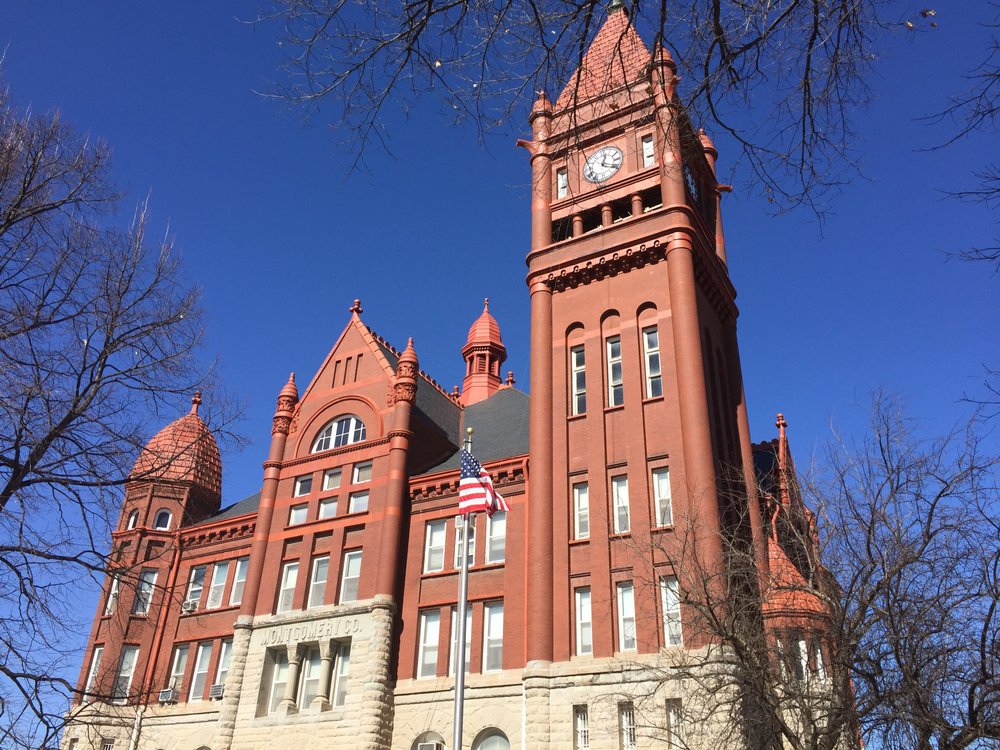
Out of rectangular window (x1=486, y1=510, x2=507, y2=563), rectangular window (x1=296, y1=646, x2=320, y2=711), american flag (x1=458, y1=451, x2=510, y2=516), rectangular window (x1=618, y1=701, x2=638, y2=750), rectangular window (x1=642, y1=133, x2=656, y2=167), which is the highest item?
rectangular window (x1=642, y1=133, x2=656, y2=167)

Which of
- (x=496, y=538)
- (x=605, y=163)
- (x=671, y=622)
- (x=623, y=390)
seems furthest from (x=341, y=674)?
(x=605, y=163)

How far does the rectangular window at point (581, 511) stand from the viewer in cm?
2744

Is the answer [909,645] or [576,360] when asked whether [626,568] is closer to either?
[576,360]

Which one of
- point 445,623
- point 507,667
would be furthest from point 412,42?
point 445,623

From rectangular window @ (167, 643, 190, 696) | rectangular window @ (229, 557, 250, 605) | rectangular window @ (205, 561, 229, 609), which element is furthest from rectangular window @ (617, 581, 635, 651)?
rectangular window @ (167, 643, 190, 696)

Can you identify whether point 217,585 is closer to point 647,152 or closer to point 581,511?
point 581,511

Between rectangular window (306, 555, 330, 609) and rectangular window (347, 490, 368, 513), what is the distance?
6.41 ft

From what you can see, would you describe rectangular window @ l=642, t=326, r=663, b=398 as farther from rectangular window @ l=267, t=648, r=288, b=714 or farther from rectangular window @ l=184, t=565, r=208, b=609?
rectangular window @ l=184, t=565, r=208, b=609

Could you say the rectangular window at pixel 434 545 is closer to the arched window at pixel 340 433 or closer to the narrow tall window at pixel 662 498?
the arched window at pixel 340 433

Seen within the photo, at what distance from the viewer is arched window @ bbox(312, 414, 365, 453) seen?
34875 millimetres

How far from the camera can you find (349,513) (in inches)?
1282

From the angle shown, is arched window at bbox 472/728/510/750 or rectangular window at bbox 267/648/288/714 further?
rectangular window at bbox 267/648/288/714

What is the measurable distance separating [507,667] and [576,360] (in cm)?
1089

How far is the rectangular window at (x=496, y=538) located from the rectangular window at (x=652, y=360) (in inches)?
257
